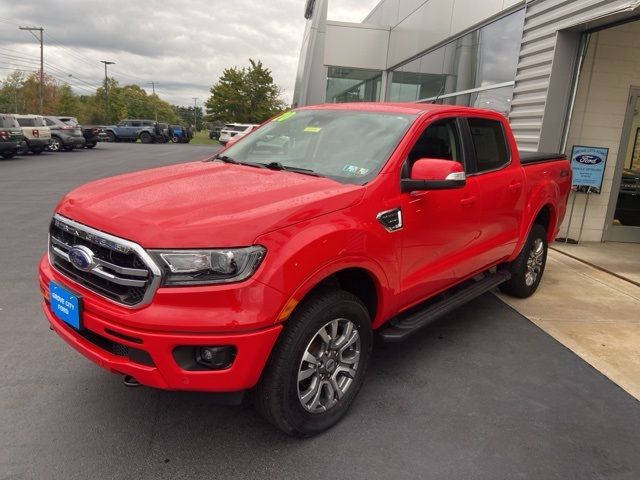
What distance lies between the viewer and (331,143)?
11.4 feet

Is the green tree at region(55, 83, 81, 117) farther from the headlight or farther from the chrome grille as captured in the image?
the headlight

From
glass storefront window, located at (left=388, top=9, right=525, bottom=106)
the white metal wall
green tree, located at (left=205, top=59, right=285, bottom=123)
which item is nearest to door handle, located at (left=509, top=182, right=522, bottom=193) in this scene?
the white metal wall

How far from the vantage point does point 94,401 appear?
3047 mm

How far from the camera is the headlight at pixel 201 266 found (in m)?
2.22

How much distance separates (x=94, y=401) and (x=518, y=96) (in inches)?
305

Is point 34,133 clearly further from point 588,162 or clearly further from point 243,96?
point 243,96

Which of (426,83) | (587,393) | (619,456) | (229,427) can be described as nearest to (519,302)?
(587,393)

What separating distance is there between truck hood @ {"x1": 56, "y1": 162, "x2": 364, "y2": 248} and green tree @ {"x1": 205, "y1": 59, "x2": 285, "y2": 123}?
59.5 metres

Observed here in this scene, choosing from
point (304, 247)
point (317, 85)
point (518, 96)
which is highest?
point (317, 85)

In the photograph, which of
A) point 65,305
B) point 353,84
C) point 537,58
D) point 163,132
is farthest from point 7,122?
point 163,132

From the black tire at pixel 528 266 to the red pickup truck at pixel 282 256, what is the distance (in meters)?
1.14

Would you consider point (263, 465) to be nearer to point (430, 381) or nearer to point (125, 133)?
point (430, 381)

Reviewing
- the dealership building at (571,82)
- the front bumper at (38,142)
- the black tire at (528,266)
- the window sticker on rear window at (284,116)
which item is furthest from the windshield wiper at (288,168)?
the front bumper at (38,142)

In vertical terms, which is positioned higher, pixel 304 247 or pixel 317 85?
pixel 317 85
